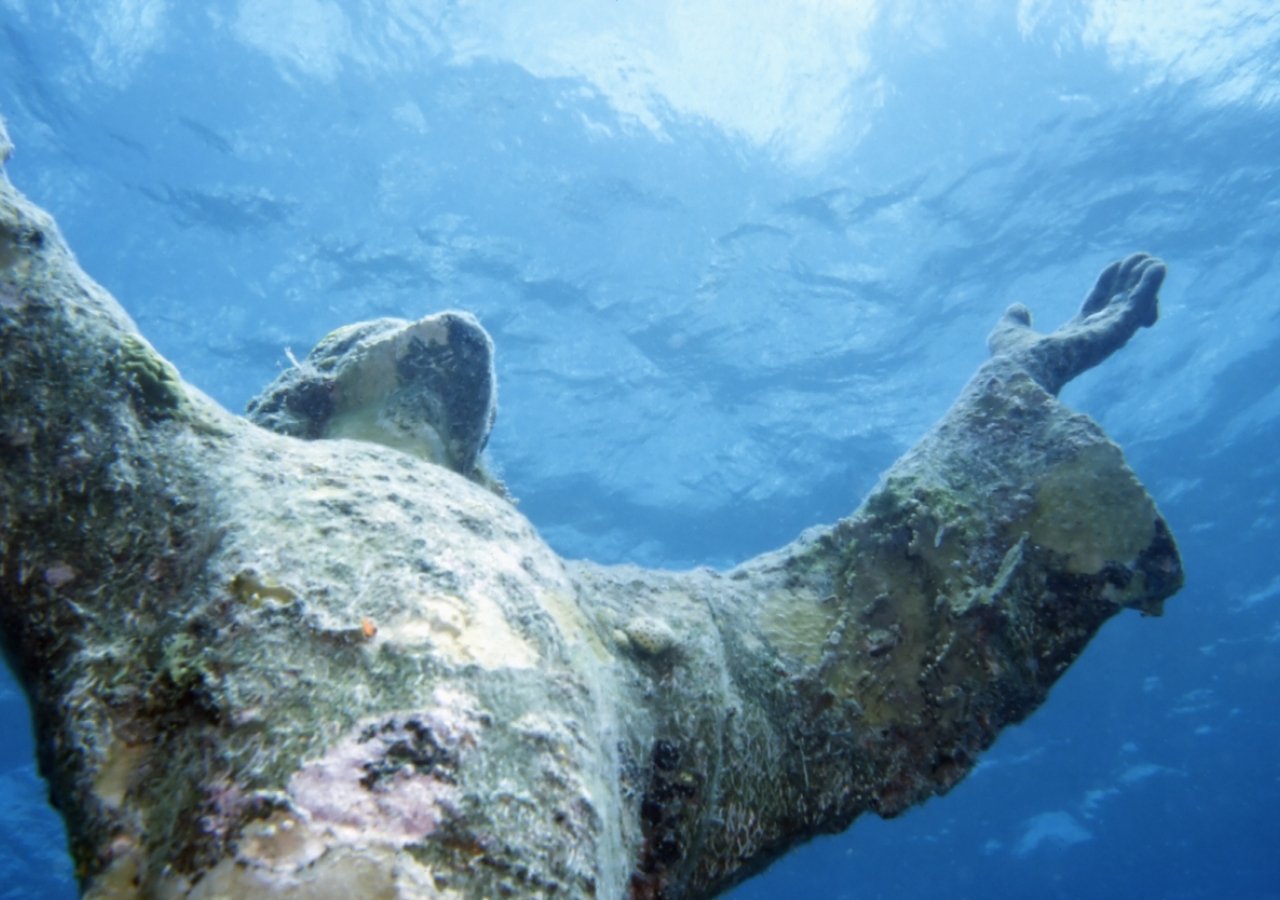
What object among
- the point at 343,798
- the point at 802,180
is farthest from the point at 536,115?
the point at 343,798

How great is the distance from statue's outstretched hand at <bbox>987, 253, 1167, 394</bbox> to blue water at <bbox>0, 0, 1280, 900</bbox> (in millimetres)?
10912

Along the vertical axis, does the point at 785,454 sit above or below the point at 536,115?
below

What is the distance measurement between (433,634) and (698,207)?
16.4 m

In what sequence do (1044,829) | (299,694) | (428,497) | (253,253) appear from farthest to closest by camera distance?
(1044,829), (253,253), (428,497), (299,694)

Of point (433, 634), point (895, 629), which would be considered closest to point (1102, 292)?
point (895, 629)

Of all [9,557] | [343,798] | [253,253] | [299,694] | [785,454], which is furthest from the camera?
[785,454]

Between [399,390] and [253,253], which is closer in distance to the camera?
[399,390]

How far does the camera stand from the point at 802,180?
53.0ft

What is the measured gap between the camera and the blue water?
13.7m

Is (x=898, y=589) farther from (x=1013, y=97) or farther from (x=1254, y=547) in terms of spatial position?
(x=1254, y=547)

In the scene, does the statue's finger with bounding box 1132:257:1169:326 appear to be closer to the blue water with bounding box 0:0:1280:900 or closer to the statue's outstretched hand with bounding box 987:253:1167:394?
the statue's outstretched hand with bounding box 987:253:1167:394

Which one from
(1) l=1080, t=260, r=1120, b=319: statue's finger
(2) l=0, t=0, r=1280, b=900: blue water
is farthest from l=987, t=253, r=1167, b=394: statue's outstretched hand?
(2) l=0, t=0, r=1280, b=900: blue water

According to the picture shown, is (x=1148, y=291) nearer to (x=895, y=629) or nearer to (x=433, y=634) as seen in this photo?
(x=895, y=629)

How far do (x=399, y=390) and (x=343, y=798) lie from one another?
233 centimetres
